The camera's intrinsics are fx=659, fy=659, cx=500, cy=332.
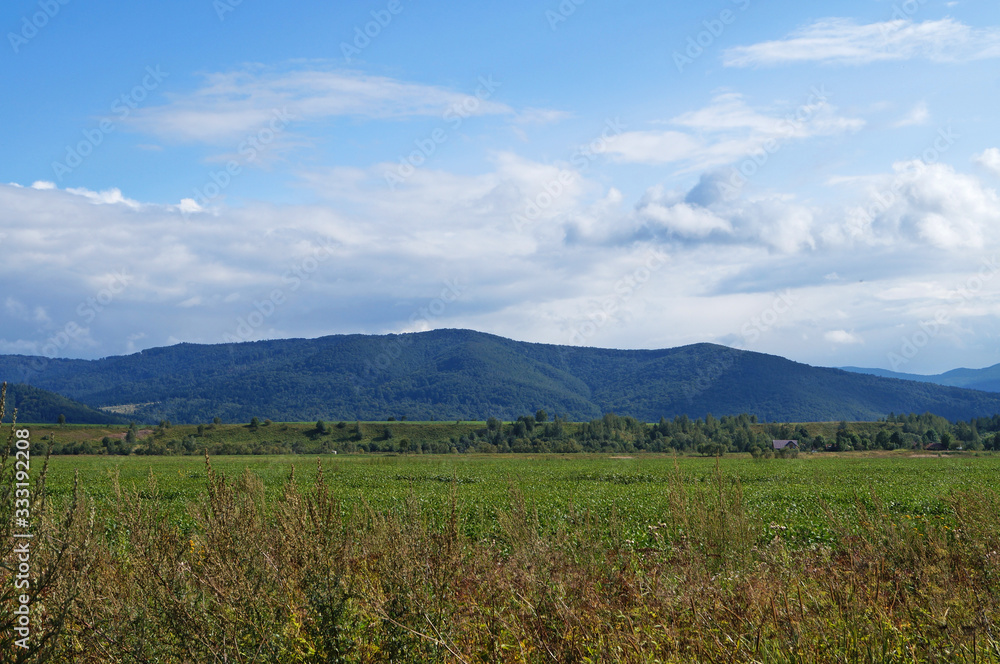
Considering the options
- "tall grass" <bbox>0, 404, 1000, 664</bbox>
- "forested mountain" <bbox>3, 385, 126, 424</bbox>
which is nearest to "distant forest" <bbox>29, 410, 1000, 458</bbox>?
"forested mountain" <bbox>3, 385, 126, 424</bbox>

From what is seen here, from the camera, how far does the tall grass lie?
3.48m

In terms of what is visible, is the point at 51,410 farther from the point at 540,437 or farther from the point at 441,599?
the point at 441,599

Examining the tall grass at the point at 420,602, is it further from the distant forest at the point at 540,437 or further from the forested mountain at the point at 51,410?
the forested mountain at the point at 51,410

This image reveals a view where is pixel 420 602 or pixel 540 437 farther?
pixel 540 437

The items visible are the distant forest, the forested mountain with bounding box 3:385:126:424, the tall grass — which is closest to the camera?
the tall grass

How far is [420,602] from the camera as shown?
354 cm

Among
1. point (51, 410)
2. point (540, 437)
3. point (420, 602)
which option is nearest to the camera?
point (420, 602)

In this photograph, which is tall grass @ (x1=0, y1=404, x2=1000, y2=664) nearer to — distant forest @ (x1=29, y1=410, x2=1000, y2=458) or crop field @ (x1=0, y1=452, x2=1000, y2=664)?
crop field @ (x1=0, y1=452, x2=1000, y2=664)

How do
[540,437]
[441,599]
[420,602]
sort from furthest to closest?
[540,437]
[441,599]
[420,602]

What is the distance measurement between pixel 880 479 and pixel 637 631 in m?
36.0

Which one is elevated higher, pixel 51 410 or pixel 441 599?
pixel 441 599

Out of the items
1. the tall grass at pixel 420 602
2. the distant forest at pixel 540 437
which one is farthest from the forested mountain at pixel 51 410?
the tall grass at pixel 420 602

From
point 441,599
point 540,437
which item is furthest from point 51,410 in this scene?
point 441,599

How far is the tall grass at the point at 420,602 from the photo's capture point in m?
3.48
